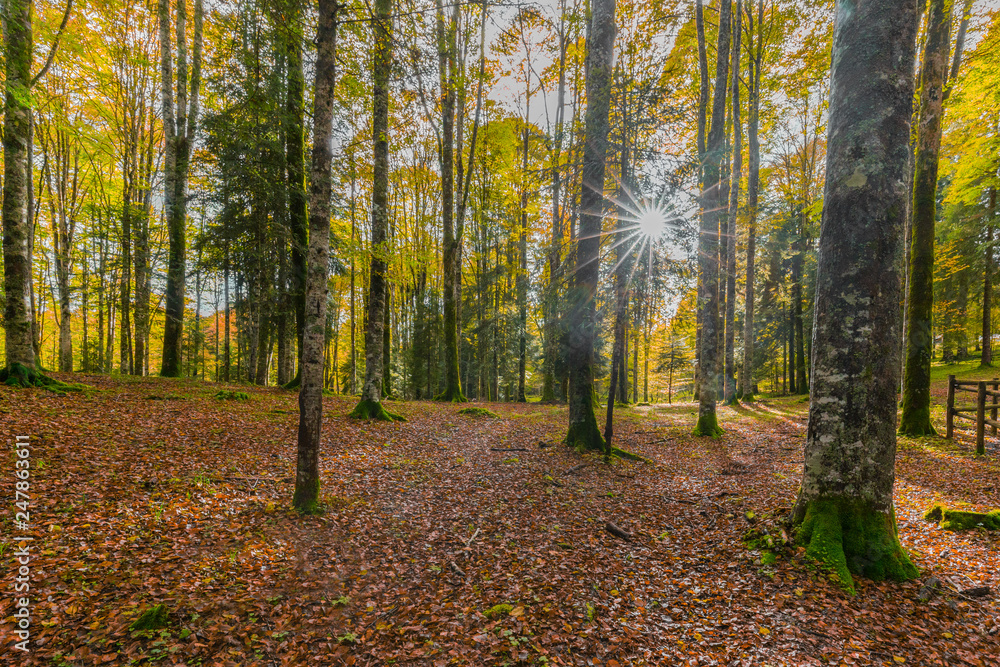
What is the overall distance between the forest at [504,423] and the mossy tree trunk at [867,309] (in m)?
0.03

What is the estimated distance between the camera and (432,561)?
4.46m

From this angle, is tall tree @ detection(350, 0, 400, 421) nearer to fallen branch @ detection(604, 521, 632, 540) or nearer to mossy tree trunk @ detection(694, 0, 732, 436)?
fallen branch @ detection(604, 521, 632, 540)

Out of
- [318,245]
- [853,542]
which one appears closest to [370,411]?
[318,245]

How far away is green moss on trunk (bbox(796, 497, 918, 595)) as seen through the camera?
12.4 ft

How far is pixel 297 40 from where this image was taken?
5.80 m

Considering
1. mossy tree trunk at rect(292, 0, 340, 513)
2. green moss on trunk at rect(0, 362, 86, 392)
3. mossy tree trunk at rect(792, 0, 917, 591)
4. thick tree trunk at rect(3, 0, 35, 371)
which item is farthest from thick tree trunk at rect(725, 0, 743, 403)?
green moss on trunk at rect(0, 362, 86, 392)

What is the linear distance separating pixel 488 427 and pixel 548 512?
5799 mm

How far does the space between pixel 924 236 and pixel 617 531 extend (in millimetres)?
10217

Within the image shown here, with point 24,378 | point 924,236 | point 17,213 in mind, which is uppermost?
point 924,236

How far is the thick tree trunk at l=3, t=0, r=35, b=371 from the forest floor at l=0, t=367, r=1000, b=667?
1387 mm

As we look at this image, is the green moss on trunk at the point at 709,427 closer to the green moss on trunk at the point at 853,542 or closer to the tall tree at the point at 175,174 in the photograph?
the green moss on trunk at the point at 853,542

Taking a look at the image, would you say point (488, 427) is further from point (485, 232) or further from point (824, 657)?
point (485, 232)

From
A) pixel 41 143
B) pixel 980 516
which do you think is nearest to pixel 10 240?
pixel 41 143

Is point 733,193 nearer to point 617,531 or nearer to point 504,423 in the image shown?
point 504,423
